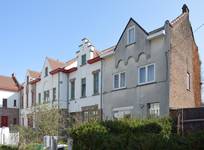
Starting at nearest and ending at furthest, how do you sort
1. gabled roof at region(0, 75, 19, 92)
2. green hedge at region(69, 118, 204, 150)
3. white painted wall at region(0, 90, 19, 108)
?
green hedge at region(69, 118, 204, 150) → white painted wall at region(0, 90, 19, 108) → gabled roof at region(0, 75, 19, 92)

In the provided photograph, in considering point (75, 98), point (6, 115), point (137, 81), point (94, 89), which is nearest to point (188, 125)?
point (137, 81)

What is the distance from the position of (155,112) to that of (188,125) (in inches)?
174

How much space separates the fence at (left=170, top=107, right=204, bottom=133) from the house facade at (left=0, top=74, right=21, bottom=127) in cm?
3431

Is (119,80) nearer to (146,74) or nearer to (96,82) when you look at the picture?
(146,74)

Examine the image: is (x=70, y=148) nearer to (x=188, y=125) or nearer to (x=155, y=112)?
(x=188, y=125)

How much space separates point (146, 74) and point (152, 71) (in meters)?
0.67

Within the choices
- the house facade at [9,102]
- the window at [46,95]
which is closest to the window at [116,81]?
the window at [46,95]

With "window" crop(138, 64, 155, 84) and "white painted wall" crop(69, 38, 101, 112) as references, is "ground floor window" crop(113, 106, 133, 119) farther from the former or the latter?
"white painted wall" crop(69, 38, 101, 112)

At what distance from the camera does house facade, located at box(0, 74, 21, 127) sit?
177ft

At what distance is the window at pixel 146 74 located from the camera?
1058 inches

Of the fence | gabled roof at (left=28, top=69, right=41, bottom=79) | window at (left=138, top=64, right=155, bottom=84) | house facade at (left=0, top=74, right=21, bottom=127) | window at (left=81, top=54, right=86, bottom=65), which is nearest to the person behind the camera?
the fence

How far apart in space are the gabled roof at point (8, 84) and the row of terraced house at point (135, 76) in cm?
1847

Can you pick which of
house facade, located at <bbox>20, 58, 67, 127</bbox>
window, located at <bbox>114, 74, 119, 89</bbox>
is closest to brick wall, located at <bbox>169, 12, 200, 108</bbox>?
window, located at <bbox>114, 74, 119, 89</bbox>

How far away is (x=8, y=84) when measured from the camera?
58625 mm
